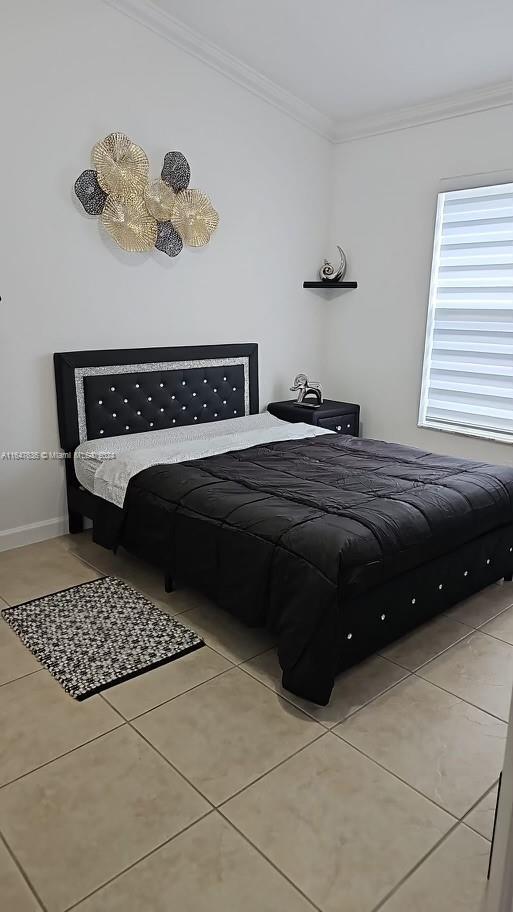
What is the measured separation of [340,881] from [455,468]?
2.03 m

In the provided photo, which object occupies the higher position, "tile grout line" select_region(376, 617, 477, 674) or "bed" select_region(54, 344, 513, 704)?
"bed" select_region(54, 344, 513, 704)

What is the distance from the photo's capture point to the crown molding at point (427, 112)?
3799 millimetres

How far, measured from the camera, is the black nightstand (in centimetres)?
432

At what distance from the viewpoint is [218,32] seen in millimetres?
3516

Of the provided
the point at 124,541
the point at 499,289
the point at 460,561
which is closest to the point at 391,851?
the point at 460,561

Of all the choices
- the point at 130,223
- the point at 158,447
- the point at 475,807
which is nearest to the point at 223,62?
the point at 130,223

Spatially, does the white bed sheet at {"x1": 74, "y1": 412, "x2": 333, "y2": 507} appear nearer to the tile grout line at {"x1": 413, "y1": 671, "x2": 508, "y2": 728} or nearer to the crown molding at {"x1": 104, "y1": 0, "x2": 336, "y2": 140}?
the tile grout line at {"x1": 413, "y1": 671, "x2": 508, "y2": 728}

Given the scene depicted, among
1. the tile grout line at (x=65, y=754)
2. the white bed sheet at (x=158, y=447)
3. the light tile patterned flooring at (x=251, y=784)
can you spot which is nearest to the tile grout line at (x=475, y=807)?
the light tile patterned flooring at (x=251, y=784)

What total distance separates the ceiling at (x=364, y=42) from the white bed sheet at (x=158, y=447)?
7.28ft

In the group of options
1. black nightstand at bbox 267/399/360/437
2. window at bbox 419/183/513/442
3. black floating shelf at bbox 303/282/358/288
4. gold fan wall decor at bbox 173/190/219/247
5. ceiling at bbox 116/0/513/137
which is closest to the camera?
ceiling at bbox 116/0/513/137

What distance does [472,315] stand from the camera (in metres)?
4.12

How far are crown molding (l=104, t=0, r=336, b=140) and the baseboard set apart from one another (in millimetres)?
2789

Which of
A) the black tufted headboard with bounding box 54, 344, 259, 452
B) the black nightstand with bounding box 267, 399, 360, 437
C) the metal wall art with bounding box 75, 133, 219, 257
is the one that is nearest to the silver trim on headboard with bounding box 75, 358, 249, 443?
the black tufted headboard with bounding box 54, 344, 259, 452

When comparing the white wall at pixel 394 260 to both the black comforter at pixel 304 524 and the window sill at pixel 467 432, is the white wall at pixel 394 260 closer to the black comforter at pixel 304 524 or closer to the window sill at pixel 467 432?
the window sill at pixel 467 432
